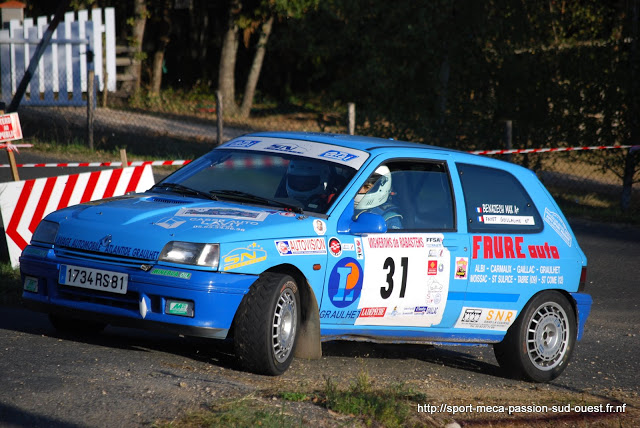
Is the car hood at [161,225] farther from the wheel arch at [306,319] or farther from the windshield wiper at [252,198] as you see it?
the wheel arch at [306,319]

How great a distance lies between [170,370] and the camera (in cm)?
598

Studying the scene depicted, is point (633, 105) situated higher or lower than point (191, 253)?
higher

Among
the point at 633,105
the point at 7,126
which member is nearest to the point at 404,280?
the point at 7,126

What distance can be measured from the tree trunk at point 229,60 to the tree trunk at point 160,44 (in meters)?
2.30

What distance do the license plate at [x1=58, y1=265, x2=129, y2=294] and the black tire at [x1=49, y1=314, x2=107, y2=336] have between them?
87 centimetres

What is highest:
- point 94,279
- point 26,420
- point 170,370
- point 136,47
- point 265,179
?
point 136,47

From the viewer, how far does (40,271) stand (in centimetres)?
616

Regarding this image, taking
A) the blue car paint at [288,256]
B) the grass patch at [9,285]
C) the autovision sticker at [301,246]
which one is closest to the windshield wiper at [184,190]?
the blue car paint at [288,256]

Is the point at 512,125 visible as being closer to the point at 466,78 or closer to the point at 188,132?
the point at 466,78

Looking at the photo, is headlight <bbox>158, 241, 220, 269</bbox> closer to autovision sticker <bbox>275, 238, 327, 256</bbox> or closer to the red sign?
autovision sticker <bbox>275, 238, 327, 256</bbox>

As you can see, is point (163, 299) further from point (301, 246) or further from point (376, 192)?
point (376, 192)

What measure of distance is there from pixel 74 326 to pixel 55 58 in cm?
1856

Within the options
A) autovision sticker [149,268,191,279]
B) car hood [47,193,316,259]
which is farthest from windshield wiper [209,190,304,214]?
autovision sticker [149,268,191,279]

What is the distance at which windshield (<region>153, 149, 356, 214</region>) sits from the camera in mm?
6574
